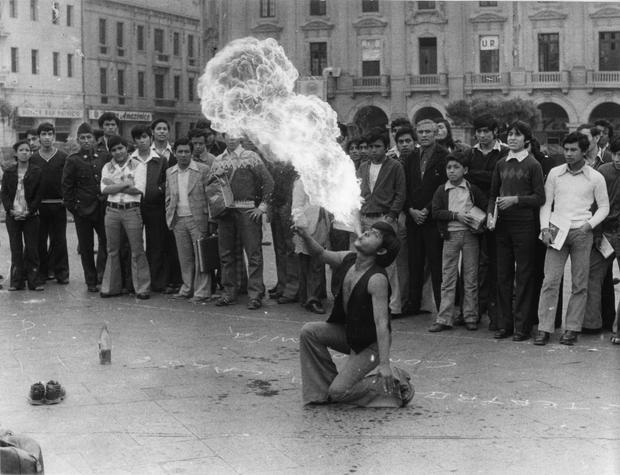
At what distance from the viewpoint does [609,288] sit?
31.3ft

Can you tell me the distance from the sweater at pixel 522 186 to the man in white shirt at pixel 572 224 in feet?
0.31

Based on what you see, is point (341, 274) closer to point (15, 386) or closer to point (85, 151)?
point (15, 386)

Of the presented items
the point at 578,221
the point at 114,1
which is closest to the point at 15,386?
the point at 578,221

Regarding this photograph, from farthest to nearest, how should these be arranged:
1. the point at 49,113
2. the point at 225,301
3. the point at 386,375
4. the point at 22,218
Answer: the point at 49,113 < the point at 22,218 < the point at 225,301 < the point at 386,375

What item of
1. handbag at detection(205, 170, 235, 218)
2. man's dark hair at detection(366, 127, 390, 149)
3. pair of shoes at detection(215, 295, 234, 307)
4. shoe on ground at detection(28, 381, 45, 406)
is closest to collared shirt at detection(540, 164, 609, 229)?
man's dark hair at detection(366, 127, 390, 149)

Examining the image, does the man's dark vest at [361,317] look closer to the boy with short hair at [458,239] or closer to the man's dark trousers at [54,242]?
the boy with short hair at [458,239]

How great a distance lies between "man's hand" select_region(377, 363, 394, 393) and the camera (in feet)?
21.9

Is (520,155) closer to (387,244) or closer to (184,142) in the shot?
(387,244)

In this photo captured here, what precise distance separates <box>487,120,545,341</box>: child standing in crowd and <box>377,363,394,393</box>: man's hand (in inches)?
109

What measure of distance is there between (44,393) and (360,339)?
2.19 meters

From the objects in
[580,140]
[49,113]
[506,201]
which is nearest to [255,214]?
[506,201]

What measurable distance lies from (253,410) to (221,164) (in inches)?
184

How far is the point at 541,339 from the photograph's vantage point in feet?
29.3

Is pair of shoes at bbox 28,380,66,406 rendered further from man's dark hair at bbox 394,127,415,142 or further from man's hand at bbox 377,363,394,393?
man's dark hair at bbox 394,127,415,142
